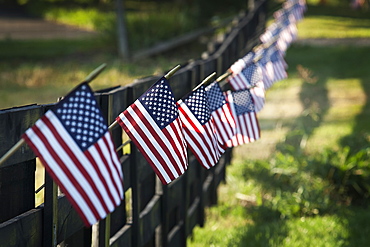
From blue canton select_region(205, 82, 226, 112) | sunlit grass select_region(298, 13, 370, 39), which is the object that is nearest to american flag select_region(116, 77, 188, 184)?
blue canton select_region(205, 82, 226, 112)

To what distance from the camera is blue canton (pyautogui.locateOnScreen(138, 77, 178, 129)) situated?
3.72 meters

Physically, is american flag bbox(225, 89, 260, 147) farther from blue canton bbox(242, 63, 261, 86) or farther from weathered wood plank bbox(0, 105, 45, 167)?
weathered wood plank bbox(0, 105, 45, 167)

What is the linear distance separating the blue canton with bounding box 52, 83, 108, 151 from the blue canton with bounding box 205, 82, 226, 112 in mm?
2021

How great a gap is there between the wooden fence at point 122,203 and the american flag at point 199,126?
15.7 inches

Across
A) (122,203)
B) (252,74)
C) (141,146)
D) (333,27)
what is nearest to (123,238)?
(122,203)

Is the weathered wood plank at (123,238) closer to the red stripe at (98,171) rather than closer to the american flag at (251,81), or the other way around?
the red stripe at (98,171)

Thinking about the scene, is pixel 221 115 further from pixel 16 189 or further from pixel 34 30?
pixel 34 30

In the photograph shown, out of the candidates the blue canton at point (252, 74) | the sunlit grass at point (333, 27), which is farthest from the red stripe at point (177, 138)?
the sunlit grass at point (333, 27)

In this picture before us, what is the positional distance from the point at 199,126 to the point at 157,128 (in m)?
0.74

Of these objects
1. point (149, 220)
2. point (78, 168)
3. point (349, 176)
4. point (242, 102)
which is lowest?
point (349, 176)

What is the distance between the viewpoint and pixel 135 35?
77.3 feet

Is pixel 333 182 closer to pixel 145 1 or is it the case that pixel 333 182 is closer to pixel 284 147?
pixel 284 147

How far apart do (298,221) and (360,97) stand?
783 cm

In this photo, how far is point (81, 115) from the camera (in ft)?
9.50
